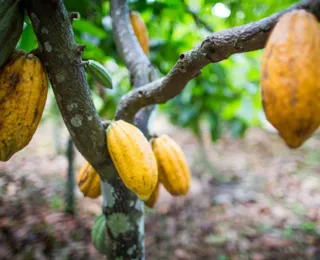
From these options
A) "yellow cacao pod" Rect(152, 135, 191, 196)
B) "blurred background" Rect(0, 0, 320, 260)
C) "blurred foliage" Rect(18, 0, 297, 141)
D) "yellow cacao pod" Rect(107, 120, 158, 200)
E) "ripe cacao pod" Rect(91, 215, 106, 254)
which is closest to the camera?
"yellow cacao pod" Rect(107, 120, 158, 200)

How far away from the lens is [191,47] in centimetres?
223

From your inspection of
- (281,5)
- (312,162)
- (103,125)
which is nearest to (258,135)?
(312,162)

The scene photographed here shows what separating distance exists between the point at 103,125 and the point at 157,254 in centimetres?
143

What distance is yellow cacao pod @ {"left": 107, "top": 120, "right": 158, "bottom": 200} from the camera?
2.56 feet

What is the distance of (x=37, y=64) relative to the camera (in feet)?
2.31

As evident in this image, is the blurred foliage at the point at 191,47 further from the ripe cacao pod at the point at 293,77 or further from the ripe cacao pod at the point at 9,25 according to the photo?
the ripe cacao pod at the point at 293,77

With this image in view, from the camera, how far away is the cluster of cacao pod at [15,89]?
0.65m

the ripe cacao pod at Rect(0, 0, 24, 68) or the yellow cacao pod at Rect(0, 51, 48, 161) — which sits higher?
the ripe cacao pod at Rect(0, 0, 24, 68)

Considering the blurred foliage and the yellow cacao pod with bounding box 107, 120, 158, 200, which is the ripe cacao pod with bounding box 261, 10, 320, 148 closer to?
the yellow cacao pod with bounding box 107, 120, 158, 200

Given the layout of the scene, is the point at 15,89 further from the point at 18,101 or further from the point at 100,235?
the point at 100,235

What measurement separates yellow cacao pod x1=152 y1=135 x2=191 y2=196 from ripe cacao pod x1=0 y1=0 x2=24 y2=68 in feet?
1.87

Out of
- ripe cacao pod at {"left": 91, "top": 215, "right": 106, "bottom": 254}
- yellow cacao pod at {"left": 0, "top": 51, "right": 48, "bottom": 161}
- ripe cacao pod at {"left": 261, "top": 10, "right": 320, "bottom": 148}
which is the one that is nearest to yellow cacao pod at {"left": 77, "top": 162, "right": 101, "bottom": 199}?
ripe cacao pod at {"left": 91, "top": 215, "right": 106, "bottom": 254}

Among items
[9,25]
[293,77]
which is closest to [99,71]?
[9,25]

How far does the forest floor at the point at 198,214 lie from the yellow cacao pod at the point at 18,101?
0.92 m
